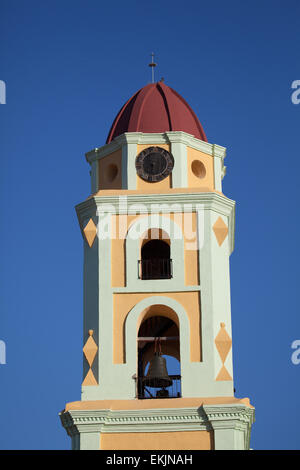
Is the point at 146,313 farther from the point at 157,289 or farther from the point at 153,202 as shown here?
the point at 153,202

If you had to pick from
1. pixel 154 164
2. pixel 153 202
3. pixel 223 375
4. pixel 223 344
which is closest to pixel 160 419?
pixel 223 375

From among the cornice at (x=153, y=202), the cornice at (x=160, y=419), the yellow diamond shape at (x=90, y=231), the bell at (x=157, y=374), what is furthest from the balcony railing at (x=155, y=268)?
the cornice at (x=160, y=419)

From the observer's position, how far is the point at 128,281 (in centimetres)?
3906

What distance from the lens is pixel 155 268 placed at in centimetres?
4009

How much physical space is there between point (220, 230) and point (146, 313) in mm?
3286

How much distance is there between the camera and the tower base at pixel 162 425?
36.7 metres

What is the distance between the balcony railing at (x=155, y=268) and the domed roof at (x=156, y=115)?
13.4 feet

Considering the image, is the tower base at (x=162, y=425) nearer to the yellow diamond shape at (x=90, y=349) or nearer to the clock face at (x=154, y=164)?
the yellow diamond shape at (x=90, y=349)

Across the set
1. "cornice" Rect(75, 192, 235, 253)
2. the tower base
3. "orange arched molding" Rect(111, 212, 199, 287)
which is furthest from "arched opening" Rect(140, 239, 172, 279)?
the tower base
